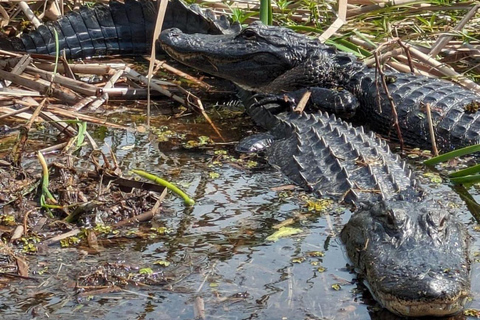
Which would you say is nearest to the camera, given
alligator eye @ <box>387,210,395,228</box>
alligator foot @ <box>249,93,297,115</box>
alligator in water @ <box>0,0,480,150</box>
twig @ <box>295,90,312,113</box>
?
alligator eye @ <box>387,210,395,228</box>

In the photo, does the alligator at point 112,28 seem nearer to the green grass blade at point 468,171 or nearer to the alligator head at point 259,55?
the alligator head at point 259,55

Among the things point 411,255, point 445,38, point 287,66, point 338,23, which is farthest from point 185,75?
point 411,255

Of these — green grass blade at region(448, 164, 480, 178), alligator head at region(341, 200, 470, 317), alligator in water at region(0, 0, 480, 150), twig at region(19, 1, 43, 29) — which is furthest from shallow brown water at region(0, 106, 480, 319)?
twig at region(19, 1, 43, 29)

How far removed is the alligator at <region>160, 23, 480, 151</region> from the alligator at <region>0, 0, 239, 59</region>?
1.27 ft

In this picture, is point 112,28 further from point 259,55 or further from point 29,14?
point 259,55

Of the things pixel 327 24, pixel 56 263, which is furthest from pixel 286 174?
pixel 327 24

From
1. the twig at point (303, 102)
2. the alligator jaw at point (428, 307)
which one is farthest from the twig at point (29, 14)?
the alligator jaw at point (428, 307)

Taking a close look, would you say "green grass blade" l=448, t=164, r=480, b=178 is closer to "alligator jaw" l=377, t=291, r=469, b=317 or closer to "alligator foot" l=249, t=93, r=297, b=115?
"alligator jaw" l=377, t=291, r=469, b=317

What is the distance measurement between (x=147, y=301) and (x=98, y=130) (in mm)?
2636

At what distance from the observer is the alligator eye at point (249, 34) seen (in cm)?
652

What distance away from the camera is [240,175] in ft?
16.8

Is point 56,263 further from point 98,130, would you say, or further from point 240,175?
point 98,130

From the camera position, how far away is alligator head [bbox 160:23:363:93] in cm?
650

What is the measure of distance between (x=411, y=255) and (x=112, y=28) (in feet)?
15.5
